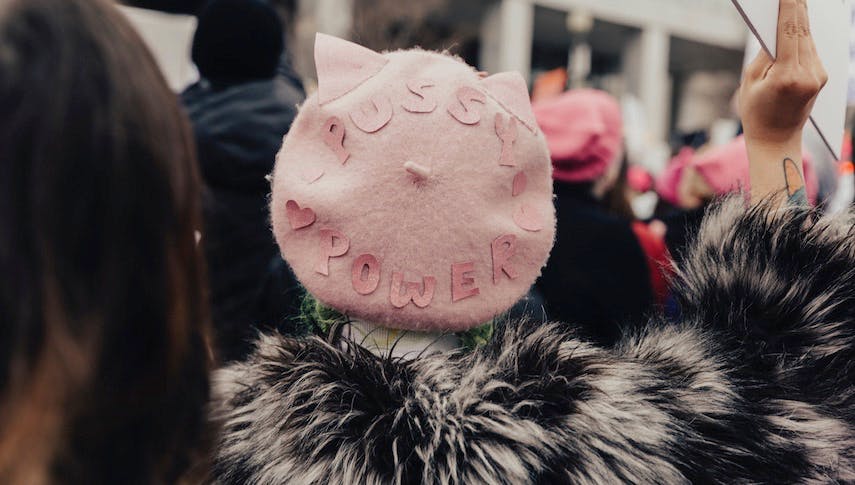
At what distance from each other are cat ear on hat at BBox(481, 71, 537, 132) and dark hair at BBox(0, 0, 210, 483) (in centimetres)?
65

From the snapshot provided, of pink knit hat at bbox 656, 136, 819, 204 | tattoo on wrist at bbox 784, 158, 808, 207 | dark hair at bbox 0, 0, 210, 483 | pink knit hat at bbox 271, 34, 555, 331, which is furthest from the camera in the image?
pink knit hat at bbox 656, 136, 819, 204

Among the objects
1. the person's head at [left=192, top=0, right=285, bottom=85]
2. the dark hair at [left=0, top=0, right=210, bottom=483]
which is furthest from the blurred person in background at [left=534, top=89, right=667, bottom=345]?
the dark hair at [left=0, top=0, right=210, bottom=483]

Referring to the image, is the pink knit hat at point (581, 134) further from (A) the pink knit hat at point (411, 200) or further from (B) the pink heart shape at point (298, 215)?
(B) the pink heart shape at point (298, 215)

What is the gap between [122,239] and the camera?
0.78 metres

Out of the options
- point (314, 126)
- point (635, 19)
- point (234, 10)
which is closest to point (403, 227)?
point (314, 126)

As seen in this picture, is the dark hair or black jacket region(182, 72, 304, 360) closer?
the dark hair

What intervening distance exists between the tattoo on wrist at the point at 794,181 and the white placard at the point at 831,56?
0.41 feet

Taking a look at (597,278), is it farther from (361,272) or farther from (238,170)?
(361,272)

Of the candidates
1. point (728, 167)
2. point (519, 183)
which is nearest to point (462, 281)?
point (519, 183)

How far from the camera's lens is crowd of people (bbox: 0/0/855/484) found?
0.80m

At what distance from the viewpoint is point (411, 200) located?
1265 mm

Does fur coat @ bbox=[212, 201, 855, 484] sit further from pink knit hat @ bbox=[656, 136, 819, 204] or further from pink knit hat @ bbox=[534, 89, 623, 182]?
pink knit hat @ bbox=[656, 136, 819, 204]

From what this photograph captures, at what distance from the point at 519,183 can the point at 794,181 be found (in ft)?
1.75

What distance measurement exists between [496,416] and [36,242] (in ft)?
2.05
